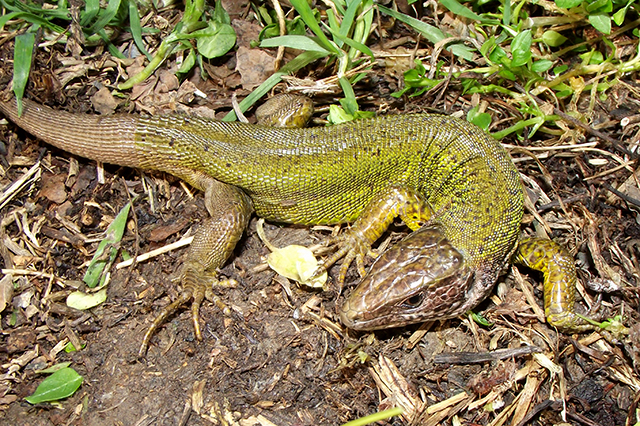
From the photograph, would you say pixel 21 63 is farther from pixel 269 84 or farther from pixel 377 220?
pixel 377 220

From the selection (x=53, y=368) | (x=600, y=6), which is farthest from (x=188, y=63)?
(x=600, y=6)

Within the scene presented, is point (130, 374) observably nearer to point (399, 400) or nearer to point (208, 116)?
point (399, 400)

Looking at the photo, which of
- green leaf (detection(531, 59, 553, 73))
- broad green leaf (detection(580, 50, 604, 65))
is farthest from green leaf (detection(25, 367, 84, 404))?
broad green leaf (detection(580, 50, 604, 65))

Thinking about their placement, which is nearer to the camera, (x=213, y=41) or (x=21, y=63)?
(x=21, y=63)

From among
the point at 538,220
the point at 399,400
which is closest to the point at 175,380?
the point at 399,400

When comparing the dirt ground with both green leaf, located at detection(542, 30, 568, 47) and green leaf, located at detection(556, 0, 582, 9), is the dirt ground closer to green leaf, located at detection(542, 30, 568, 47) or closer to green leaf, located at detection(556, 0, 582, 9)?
green leaf, located at detection(542, 30, 568, 47)

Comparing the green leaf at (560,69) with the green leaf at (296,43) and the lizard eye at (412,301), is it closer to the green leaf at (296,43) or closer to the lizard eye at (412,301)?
the green leaf at (296,43)
